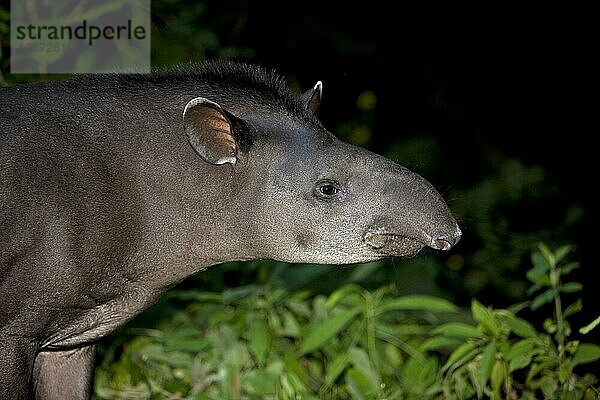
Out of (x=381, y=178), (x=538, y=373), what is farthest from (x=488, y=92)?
(x=381, y=178)

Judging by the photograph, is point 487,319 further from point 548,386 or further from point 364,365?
point 364,365

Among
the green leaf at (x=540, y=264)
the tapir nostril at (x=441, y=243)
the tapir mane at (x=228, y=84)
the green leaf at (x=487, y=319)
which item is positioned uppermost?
the tapir mane at (x=228, y=84)

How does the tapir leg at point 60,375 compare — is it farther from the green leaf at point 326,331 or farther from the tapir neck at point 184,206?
the green leaf at point 326,331

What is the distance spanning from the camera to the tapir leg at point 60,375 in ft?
17.0

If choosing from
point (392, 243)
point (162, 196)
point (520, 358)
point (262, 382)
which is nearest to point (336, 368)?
point (262, 382)

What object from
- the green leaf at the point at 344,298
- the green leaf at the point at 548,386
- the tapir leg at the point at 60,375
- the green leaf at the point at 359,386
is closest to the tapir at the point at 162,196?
the tapir leg at the point at 60,375

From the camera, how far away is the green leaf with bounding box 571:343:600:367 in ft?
18.7

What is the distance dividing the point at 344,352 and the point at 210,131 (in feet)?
7.49

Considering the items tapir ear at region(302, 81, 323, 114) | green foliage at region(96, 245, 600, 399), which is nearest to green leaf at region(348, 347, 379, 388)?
green foliage at region(96, 245, 600, 399)

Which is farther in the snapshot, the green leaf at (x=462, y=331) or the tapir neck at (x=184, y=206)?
the green leaf at (x=462, y=331)

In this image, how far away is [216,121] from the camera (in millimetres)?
4531

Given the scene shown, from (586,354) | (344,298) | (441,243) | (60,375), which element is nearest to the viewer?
(441,243)

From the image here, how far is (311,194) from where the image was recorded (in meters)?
4.62

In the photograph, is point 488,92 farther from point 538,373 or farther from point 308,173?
point 308,173
